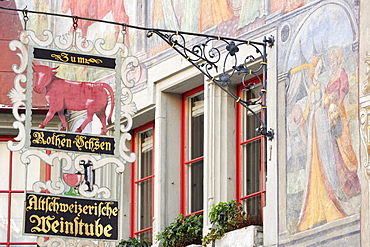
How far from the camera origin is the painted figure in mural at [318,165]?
1214 cm

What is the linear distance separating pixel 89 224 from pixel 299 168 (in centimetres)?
222

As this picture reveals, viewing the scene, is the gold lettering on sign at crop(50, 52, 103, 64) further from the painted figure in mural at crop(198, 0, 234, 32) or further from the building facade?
the painted figure in mural at crop(198, 0, 234, 32)

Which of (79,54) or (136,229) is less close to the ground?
(79,54)

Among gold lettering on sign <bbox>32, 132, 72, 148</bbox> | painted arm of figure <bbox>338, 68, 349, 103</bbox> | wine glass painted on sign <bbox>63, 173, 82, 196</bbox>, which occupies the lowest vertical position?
wine glass painted on sign <bbox>63, 173, 82, 196</bbox>

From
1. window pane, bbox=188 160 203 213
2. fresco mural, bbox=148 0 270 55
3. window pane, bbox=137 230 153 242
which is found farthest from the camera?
window pane, bbox=137 230 153 242

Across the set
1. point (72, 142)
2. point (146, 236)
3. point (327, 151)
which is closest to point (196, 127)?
point (146, 236)

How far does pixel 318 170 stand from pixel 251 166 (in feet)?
6.03

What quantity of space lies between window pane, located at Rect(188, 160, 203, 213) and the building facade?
0.05ft

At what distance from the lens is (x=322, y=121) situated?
40.6ft

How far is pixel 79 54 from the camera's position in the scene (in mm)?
13234

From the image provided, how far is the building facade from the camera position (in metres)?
12.0

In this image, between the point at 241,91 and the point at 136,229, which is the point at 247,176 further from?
the point at 136,229

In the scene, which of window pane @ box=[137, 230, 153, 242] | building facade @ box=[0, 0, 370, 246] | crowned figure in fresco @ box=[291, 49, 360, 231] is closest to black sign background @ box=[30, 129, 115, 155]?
building facade @ box=[0, 0, 370, 246]

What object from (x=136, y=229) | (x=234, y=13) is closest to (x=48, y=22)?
(x=136, y=229)
